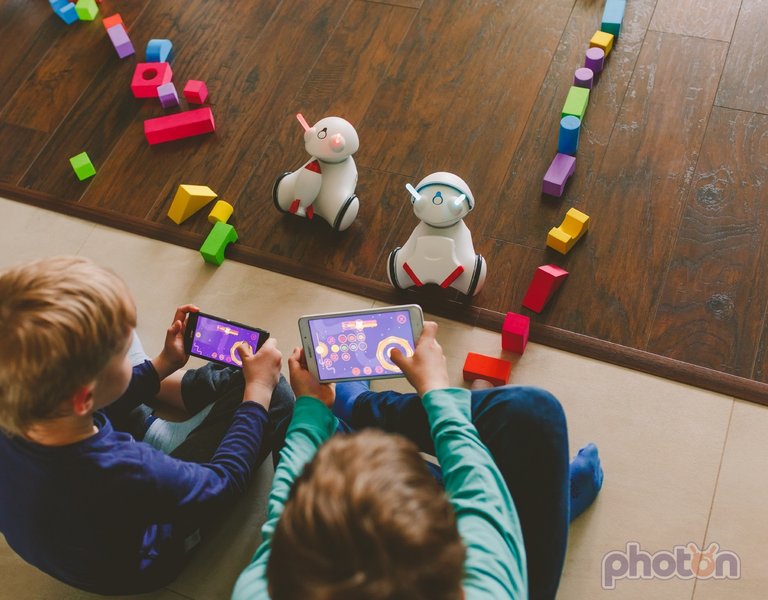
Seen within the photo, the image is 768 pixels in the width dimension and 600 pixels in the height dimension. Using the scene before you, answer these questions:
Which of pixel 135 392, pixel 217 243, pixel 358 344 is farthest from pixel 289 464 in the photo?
pixel 217 243

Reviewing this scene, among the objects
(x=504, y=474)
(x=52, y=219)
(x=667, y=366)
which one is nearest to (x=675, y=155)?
(x=667, y=366)

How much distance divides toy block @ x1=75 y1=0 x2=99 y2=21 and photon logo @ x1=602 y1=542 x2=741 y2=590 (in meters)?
1.76

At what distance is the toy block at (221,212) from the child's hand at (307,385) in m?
0.55

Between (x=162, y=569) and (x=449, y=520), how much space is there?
2.14ft

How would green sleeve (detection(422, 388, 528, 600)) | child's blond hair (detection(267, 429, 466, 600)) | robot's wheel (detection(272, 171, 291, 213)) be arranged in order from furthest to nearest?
robot's wheel (detection(272, 171, 291, 213)) < green sleeve (detection(422, 388, 528, 600)) < child's blond hair (detection(267, 429, 466, 600))

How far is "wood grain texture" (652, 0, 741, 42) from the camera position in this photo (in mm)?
1760

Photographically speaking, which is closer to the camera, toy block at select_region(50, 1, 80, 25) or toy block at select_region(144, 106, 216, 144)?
toy block at select_region(144, 106, 216, 144)

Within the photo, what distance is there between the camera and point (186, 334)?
1.31m

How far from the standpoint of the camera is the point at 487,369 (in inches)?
55.8

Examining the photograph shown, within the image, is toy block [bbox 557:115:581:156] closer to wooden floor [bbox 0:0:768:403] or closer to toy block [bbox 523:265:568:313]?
wooden floor [bbox 0:0:768:403]

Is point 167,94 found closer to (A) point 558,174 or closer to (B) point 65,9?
(B) point 65,9

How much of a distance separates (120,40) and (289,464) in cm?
136

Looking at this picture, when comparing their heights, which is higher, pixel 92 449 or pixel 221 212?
pixel 92 449

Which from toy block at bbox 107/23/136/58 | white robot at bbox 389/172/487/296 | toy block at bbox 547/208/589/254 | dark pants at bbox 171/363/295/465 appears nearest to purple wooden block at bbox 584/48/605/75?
toy block at bbox 547/208/589/254
